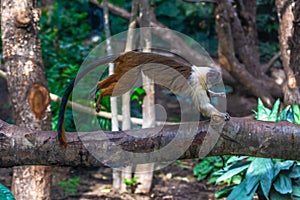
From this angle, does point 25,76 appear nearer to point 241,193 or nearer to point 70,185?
point 70,185

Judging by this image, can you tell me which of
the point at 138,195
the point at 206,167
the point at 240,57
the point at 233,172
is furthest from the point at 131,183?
the point at 240,57

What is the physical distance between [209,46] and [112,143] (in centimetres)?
532

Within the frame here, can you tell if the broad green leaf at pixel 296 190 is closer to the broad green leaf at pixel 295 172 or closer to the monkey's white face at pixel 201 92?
the broad green leaf at pixel 295 172

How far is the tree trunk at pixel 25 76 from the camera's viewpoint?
2.34 meters

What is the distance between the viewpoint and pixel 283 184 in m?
2.42

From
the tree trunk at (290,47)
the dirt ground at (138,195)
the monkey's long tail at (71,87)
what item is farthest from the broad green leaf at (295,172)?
the monkey's long tail at (71,87)

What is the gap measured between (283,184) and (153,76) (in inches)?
49.4

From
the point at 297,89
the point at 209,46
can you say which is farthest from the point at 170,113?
the point at 297,89

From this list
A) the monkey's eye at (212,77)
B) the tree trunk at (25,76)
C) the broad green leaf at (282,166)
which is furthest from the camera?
the broad green leaf at (282,166)

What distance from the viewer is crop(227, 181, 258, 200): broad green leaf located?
2414mm

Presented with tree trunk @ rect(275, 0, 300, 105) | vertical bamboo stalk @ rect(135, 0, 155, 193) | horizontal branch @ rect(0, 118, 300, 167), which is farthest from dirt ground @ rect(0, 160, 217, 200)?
horizontal branch @ rect(0, 118, 300, 167)

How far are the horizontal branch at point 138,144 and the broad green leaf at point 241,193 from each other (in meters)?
0.94

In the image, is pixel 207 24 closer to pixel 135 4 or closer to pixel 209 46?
pixel 209 46

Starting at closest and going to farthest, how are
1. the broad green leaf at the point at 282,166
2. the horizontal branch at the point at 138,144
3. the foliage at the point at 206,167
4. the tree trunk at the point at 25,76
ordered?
the horizontal branch at the point at 138,144
the tree trunk at the point at 25,76
the broad green leaf at the point at 282,166
the foliage at the point at 206,167
